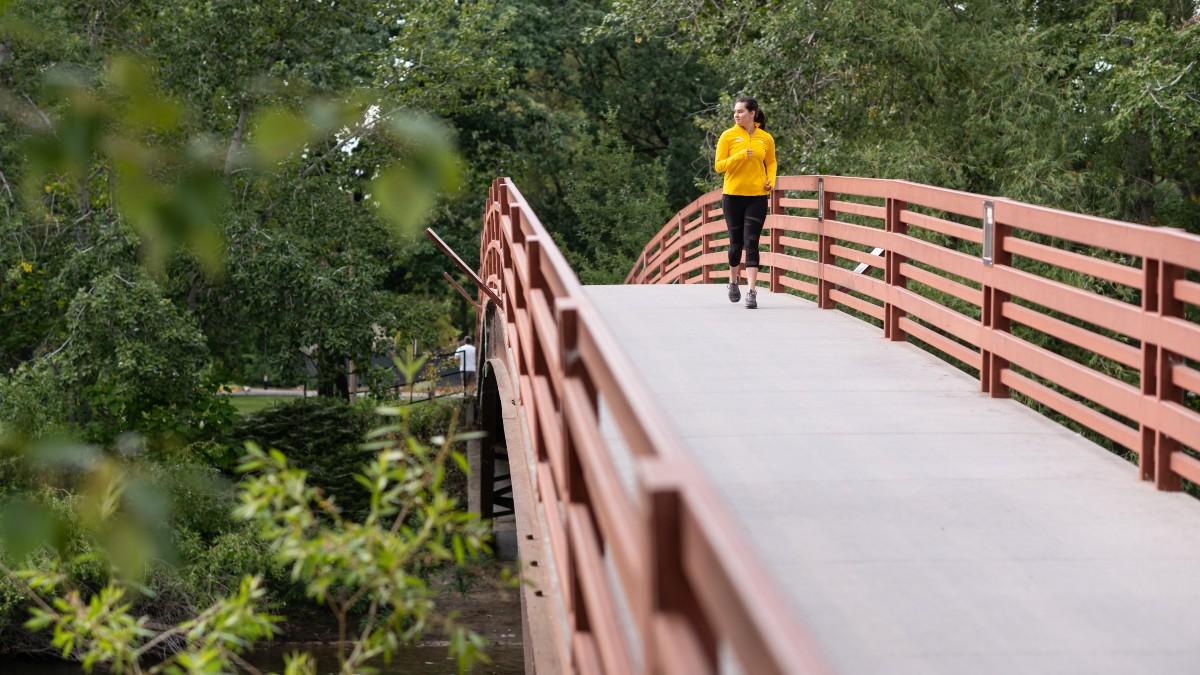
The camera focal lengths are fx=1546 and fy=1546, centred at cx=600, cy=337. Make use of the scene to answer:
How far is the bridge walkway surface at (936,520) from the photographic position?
464 centimetres

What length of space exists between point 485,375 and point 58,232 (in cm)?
846

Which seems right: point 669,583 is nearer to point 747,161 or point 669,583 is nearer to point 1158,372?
point 1158,372

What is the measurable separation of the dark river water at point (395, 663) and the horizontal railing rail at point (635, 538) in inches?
850

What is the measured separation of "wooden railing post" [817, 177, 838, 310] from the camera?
12867 mm

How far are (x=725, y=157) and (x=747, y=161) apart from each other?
0.17 m

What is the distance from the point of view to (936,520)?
591 cm

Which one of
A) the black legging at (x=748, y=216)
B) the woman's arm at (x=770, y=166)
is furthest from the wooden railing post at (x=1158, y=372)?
the black legging at (x=748, y=216)

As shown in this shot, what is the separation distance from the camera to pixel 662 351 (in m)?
10.3

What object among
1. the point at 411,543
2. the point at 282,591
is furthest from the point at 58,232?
the point at 411,543

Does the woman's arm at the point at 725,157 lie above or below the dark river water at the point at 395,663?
above

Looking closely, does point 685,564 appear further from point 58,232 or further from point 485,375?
point 58,232

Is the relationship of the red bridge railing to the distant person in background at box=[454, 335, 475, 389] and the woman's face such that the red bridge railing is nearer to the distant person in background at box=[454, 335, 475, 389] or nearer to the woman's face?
the woman's face

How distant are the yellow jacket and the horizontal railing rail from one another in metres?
6.43

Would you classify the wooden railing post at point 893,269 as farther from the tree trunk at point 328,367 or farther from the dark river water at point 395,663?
the tree trunk at point 328,367
